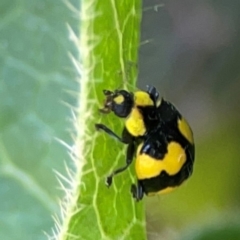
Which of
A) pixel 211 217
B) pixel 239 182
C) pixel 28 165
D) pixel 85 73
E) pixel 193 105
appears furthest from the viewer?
pixel 193 105

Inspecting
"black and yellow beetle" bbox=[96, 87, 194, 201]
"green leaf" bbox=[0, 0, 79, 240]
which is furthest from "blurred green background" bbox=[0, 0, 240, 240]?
"black and yellow beetle" bbox=[96, 87, 194, 201]

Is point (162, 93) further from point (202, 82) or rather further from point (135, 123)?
point (135, 123)

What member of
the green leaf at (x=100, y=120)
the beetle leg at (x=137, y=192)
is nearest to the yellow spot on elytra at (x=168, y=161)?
the beetle leg at (x=137, y=192)

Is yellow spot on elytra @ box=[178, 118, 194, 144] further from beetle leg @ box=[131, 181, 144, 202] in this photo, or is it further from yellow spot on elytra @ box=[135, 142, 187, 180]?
beetle leg @ box=[131, 181, 144, 202]

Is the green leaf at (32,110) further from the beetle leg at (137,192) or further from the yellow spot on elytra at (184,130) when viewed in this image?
the yellow spot on elytra at (184,130)

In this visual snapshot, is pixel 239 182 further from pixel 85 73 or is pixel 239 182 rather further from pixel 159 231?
pixel 85 73

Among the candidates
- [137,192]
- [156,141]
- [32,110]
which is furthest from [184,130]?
[32,110]

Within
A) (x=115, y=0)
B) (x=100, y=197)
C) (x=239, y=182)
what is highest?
(x=239, y=182)

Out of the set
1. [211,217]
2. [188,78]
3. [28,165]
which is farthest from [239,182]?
[28,165]
